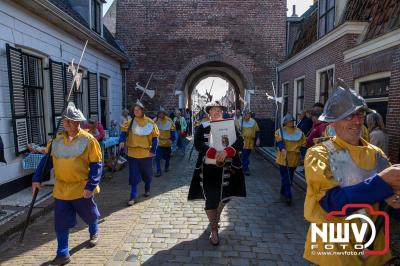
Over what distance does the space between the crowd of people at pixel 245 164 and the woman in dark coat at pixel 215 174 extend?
1 centimetres

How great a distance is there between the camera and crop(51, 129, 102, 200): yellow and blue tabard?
338cm

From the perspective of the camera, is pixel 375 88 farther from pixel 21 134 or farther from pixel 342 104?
pixel 21 134

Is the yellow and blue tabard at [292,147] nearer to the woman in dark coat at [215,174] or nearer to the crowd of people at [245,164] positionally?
the crowd of people at [245,164]

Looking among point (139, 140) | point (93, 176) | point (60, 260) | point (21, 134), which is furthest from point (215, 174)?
point (21, 134)

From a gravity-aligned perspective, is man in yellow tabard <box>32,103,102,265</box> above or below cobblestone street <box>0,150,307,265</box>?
above

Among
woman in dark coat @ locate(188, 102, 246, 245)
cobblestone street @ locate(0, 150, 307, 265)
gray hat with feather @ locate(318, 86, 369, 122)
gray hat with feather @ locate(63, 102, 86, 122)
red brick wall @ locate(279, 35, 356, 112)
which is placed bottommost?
cobblestone street @ locate(0, 150, 307, 265)

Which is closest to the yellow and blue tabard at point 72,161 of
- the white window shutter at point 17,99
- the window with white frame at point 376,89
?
the white window shutter at point 17,99

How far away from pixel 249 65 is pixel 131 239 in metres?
11.1

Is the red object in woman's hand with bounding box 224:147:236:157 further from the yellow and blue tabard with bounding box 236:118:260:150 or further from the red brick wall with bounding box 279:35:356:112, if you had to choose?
the red brick wall with bounding box 279:35:356:112

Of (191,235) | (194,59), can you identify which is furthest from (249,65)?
(191,235)

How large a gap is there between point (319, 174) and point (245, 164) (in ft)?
21.2

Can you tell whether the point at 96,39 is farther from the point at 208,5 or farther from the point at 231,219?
the point at 231,219

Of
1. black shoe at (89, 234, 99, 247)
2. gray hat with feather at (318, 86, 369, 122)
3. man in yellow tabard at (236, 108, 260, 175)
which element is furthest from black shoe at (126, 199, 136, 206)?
gray hat with feather at (318, 86, 369, 122)

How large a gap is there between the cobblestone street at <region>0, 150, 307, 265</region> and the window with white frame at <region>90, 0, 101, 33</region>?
7.07m
